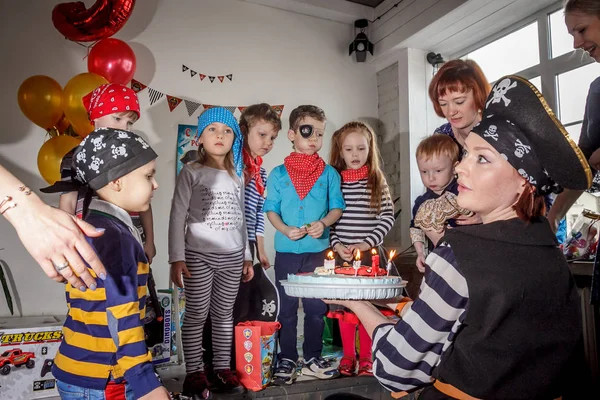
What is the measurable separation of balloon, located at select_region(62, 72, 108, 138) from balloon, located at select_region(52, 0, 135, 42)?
55 centimetres

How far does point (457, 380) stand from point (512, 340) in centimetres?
17

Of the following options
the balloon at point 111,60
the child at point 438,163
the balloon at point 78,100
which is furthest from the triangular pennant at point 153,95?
the child at point 438,163

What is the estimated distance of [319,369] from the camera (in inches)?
116

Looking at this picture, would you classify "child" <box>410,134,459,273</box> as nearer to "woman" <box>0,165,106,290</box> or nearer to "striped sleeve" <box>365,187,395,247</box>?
"striped sleeve" <box>365,187,395,247</box>

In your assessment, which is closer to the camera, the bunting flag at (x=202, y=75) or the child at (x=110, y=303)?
the child at (x=110, y=303)

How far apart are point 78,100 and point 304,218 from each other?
1.88 metres

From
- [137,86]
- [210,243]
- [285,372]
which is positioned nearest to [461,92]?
[210,243]

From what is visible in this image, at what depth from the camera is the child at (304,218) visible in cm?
311

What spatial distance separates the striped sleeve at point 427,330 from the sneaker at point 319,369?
1.68m

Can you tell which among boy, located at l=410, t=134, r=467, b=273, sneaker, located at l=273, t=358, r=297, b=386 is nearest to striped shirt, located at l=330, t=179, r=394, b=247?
boy, located at l=410, t=134, r=467, b=273

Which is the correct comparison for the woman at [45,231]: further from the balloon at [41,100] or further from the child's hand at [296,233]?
the balloon at [41,100]

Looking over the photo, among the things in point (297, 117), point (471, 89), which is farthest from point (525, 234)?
point (297, 117)

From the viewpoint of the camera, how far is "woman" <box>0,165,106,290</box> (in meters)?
1.01

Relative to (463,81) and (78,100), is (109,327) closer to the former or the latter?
(463,81)
